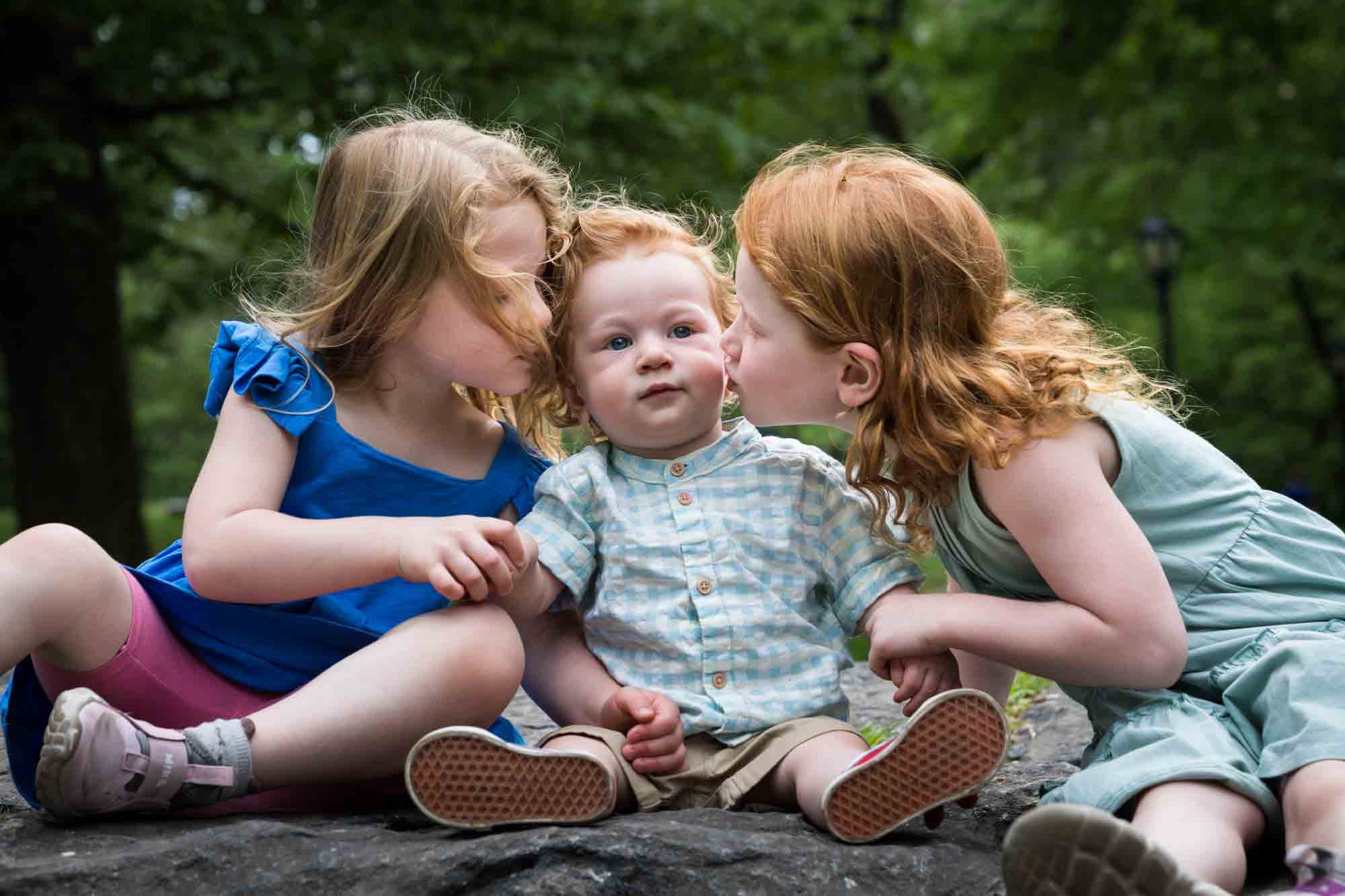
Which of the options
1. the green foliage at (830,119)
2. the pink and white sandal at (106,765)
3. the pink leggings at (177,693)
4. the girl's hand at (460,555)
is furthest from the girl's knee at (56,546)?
the green foliage at (830,119)

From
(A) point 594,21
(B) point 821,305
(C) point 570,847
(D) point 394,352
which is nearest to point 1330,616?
(B) point 821,305

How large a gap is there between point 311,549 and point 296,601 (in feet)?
0.67

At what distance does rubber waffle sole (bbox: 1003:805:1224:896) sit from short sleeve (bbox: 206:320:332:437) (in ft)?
4.39

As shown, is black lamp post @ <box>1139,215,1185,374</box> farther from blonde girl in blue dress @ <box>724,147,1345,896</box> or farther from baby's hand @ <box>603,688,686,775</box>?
baby's hand @ <box>603,688,686,775</box>

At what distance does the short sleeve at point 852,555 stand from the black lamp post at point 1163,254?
10.6m

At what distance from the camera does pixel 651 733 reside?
2125mm

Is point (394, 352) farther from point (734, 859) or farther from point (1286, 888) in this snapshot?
point (1286, 888)

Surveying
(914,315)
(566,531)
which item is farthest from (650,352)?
(914,315)

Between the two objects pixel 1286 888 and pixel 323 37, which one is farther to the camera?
pixel 323 37

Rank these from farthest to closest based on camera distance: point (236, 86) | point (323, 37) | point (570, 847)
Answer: point (236, 86) → point (323, 37) → point (570, 847)

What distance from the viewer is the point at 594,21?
25.7 feet

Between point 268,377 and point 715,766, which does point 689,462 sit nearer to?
point 715,766

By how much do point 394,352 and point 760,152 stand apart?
6.31 metres

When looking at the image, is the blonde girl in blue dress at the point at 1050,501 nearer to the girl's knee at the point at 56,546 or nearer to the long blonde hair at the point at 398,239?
Answer: the long blonde hair at the point at 398,239
